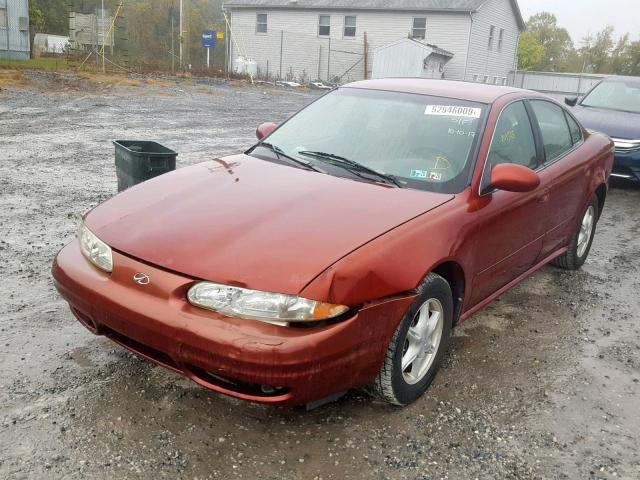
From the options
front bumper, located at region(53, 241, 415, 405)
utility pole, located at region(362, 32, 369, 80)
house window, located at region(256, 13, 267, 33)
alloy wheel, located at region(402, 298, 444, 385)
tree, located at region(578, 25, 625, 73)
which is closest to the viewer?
front bumper, located at region(53, 241, 415, 405)

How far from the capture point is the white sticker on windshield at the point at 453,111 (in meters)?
3.87

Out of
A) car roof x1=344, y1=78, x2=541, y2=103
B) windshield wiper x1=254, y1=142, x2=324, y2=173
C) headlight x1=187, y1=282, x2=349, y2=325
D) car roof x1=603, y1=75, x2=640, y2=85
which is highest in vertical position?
car roof x1=603, y1=75, x2=640, y2=85

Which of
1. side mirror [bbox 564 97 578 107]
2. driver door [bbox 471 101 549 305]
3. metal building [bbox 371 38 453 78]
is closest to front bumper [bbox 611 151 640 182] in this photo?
side mirror [bbox 564 97 578 107]

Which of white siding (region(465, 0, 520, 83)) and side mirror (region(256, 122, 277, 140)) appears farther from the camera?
white siding (region(465, 0, 520, 83))

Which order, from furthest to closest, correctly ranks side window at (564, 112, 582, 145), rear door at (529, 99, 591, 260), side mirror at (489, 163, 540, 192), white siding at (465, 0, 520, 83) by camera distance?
white siding at (465, 0, 520, 83)
side window at (564, 112, 582, 145)
rear door at (529, 99, 591, 260)
side mirror at (489, 163, 540, 192)

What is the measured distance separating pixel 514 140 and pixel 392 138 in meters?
0.89

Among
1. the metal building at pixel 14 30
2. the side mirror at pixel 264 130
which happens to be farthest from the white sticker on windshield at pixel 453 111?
the metal building at pixel 14 30

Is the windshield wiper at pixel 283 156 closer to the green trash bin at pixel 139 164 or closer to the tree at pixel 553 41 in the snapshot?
the green trash bin at pixel 139 164

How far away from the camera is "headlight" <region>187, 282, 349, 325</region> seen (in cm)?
251

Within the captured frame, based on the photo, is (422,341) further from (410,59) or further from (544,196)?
(410,59)

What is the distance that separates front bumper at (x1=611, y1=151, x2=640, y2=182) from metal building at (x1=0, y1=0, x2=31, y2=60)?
24.0m

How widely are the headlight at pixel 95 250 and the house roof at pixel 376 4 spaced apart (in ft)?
103

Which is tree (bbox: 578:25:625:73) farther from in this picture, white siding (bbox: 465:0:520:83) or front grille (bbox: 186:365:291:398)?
front grille (bbox: 186:365:291:398)

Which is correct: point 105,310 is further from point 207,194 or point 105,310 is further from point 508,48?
point 508,48
